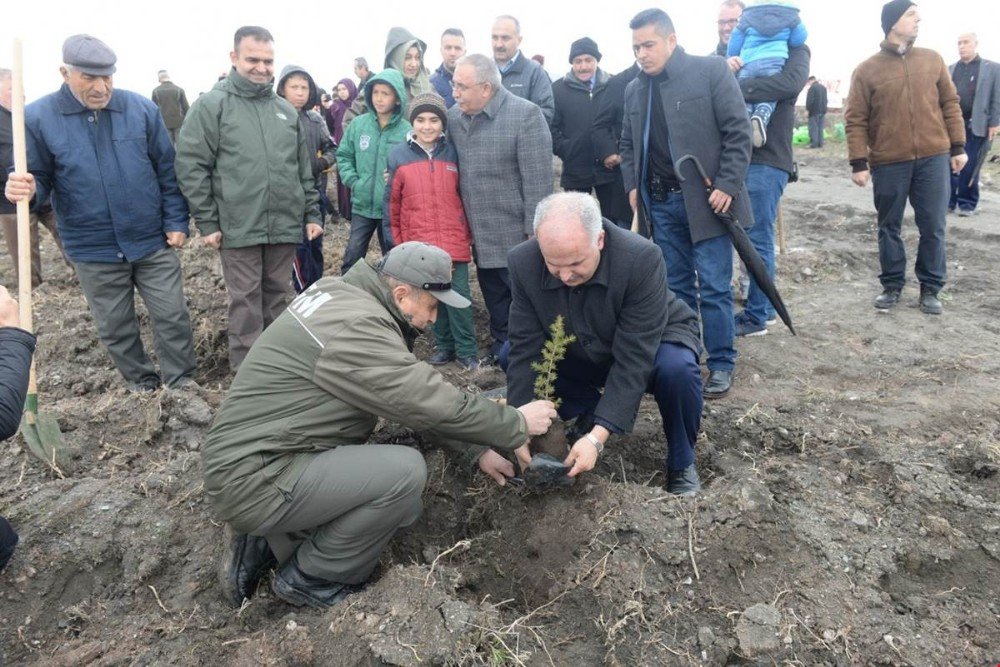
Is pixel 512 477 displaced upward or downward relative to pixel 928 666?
upward

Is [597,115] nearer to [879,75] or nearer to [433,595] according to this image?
[879,75]

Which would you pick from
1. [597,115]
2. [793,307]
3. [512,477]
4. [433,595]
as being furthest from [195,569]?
[793,307]

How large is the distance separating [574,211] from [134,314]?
10.3 feet

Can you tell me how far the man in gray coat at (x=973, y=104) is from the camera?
Result: 8805 mm

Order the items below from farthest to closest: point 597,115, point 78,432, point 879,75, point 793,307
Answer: point 793,307 < point 597,115 < point 879,75 < point 78,432

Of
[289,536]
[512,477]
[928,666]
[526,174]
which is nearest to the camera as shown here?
[928,666]

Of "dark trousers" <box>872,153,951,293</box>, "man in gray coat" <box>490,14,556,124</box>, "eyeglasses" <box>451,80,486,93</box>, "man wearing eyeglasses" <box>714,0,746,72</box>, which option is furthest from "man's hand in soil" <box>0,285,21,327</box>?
"man wearing eyeglasses" <box>714,0,746,72</box>

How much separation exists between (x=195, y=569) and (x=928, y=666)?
9.10 feet

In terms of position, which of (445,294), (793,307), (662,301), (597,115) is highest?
(597,115)

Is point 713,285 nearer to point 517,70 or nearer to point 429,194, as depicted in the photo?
point 429,194

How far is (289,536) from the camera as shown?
2883 millimetres

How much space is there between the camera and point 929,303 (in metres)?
5.82

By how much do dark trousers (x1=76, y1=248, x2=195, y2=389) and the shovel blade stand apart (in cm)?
92

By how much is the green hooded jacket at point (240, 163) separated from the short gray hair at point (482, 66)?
1247 mm
